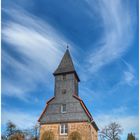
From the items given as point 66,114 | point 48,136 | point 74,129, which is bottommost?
point 48,136

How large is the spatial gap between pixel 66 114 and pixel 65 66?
671 cm

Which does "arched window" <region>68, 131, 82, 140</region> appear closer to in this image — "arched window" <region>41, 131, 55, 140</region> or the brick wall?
the brick wall

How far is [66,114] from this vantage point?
89.7 ft

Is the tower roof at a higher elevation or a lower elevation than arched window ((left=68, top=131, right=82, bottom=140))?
higher

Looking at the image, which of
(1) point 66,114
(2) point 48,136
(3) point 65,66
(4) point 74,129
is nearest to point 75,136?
(4) point 74,129

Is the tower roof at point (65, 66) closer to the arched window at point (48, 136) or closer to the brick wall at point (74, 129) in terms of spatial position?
the brick wall at point (74, 129)

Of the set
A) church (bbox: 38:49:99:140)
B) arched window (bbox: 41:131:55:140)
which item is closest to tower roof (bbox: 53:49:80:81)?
church (bbox: 38:49:99:140)

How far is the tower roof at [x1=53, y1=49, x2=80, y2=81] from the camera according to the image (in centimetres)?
3000

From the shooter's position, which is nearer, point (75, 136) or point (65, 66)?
point (75, 136)

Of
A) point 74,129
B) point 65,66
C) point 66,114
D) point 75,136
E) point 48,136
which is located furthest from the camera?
point 65,66

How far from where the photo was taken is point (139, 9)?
10.2 m

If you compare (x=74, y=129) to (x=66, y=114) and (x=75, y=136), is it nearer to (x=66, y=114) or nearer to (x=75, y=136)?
(x=75, y=136)

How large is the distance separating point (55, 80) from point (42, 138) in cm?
743

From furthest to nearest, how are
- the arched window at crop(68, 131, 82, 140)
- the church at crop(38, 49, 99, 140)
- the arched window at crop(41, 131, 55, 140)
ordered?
the arched window at crop(41, 131, 55, 140), the church at crop(38, 49, 99, 140), the arched window at crop(68, 131, 82, 140)
